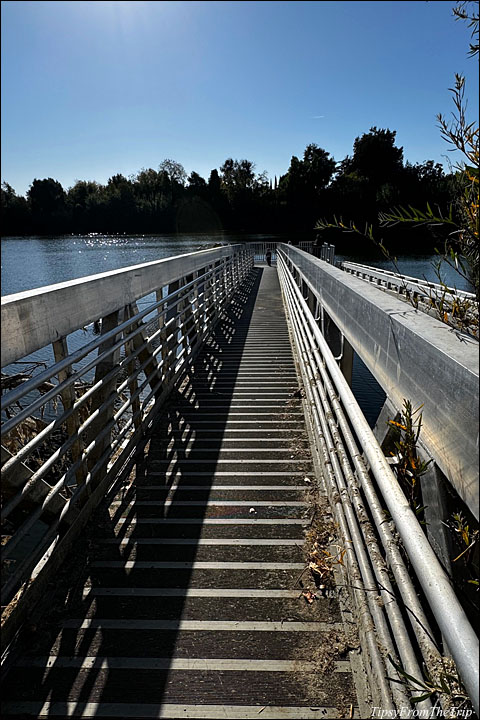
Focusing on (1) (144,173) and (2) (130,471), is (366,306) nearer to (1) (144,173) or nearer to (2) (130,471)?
(2) (130,471)

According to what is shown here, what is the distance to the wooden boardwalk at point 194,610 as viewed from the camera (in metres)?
1.79


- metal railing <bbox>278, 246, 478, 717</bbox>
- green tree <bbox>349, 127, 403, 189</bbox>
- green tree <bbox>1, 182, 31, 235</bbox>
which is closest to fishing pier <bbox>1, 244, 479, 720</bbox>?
metal railing <bbox>278, 246, 478, 717</bbox>

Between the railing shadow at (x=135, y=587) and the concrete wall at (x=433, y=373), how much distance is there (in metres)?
1.55

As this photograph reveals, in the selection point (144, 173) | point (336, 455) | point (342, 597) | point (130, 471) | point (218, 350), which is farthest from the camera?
point (144, 173)

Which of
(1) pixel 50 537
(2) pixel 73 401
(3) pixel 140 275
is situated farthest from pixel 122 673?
(3) pixel 140 275

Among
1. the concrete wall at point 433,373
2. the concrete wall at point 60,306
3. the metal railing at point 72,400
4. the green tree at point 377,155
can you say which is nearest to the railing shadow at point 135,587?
the metal railing at point 72,400

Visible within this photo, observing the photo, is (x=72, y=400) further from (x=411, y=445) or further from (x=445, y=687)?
(x=445, y=687)

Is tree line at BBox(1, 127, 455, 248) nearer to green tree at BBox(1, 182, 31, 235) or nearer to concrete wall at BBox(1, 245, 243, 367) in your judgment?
green tree at BBox(1, 182, 31, 235)

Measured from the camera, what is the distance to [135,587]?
2383 mm

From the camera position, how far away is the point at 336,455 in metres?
2.54

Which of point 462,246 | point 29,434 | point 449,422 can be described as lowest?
point 29,434

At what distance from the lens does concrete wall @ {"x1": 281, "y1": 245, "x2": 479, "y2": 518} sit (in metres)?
0.99

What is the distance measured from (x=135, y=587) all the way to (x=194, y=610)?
369 millimetres

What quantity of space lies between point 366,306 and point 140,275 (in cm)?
231
